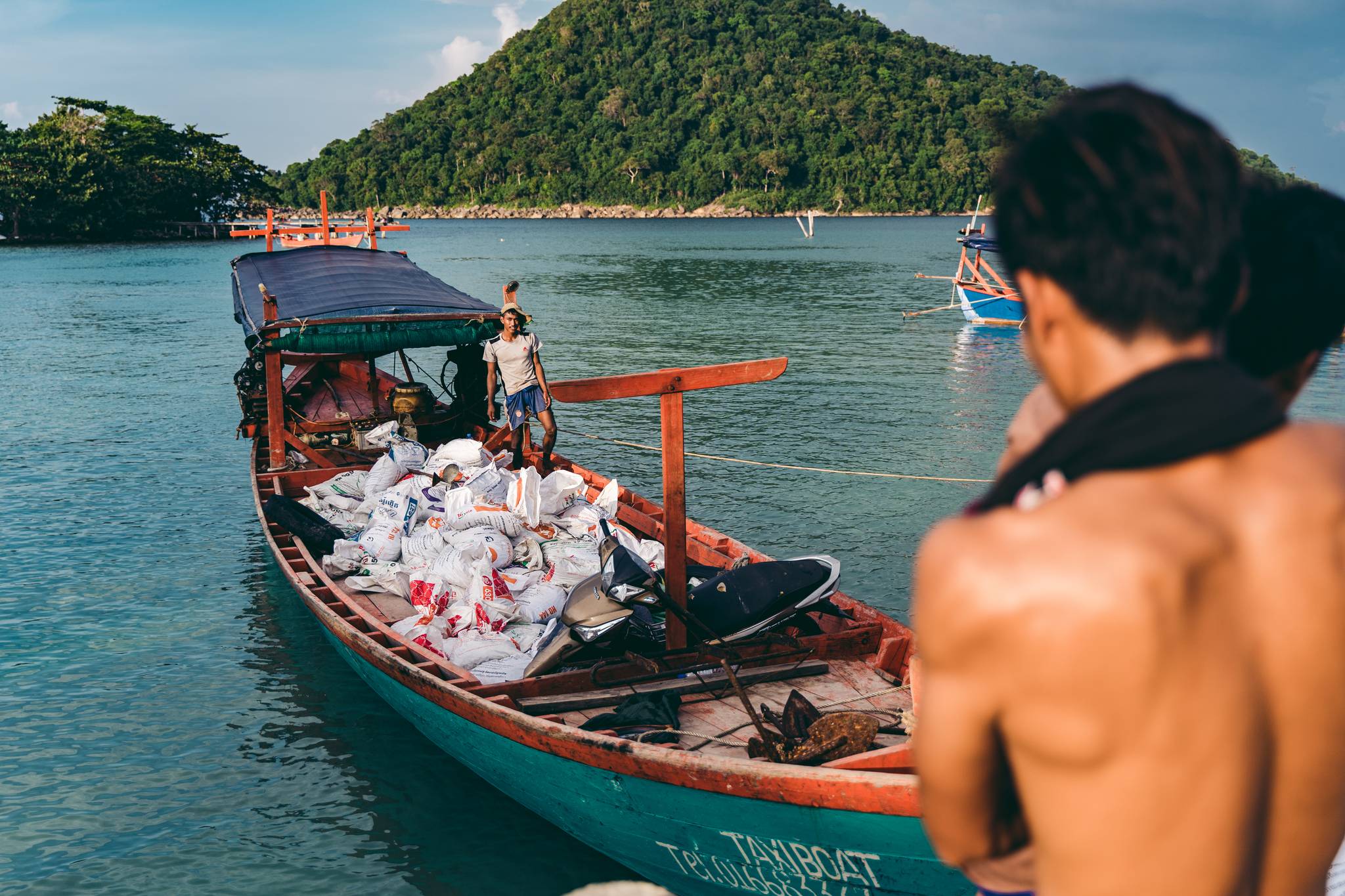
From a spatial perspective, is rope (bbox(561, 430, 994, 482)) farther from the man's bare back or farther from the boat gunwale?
the man's bare back

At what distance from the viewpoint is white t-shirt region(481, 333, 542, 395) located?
40.0 feet

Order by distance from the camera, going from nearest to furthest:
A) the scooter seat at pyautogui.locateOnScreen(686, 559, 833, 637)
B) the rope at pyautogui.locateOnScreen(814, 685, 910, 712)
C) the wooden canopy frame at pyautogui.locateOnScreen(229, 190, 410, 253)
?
the rope at pyautogui.locateOnScreen(814, 685, 910, 712)
the scooter seat at pyautogui.locateOnScreen(686, 559, 833, 637)
the wooden canopy frame at pyautogui.locateOnScreen(229, 190, 410, 253)

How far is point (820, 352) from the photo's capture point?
3156 centimetres

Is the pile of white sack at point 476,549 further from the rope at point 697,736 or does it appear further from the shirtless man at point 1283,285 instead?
the shirtless man at point 1283,285

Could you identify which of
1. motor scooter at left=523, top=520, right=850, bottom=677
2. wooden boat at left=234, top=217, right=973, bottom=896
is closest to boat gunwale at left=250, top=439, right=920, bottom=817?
wooden boat at left=234, top=217, right=973, bottom=896

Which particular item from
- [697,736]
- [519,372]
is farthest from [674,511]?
[519,372]

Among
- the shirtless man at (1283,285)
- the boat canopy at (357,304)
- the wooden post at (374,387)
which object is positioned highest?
the shirtless man at (1283,285)

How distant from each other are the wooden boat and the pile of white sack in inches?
11.2

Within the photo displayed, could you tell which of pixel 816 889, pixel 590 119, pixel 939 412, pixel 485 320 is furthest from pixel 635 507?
pixel 590 119

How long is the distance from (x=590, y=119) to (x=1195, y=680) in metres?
203

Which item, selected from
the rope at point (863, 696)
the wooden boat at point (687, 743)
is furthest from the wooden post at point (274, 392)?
the rope at point (863, 696)

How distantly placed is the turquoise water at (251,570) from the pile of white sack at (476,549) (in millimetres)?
1152

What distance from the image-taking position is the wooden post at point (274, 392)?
12070 millimetres

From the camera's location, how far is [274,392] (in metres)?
12.4
